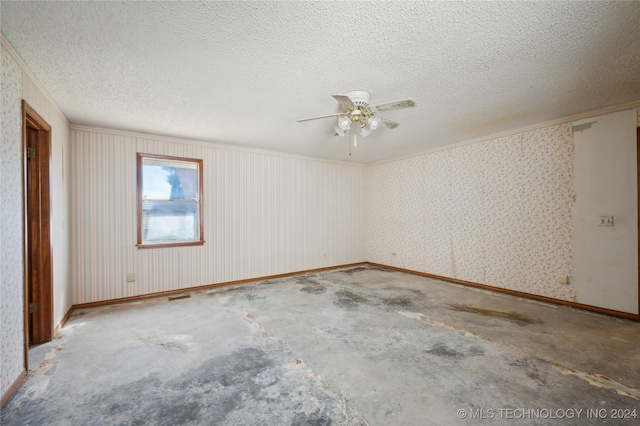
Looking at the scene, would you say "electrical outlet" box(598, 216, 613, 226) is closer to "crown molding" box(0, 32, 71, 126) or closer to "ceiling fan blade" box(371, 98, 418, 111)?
"ceiling fan blade" box(371, 98, 418, 111)

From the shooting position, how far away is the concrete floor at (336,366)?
1710mm

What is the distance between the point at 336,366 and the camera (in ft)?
7.31

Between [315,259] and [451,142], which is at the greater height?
[451,142]

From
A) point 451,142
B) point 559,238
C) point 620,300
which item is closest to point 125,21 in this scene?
point 451,142

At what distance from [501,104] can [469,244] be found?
2.52m

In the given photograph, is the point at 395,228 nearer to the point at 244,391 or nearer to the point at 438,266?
the point at 438,266

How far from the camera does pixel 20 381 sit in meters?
1.99

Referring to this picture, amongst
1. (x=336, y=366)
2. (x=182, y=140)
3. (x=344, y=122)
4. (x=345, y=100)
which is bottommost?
(x=336, y=366)

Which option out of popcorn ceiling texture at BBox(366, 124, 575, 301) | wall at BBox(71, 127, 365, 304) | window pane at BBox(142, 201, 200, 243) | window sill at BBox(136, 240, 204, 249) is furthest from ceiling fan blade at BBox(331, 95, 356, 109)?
window sill at BBox(136, 240, 204, 249)

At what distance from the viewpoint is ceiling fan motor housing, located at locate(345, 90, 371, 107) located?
263cm

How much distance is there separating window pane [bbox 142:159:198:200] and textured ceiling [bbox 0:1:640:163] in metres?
0.90

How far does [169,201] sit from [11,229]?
247cm

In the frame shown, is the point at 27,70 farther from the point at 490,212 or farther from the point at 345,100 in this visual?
the point at 490,212

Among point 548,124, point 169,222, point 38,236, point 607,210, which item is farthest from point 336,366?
point 548,124
